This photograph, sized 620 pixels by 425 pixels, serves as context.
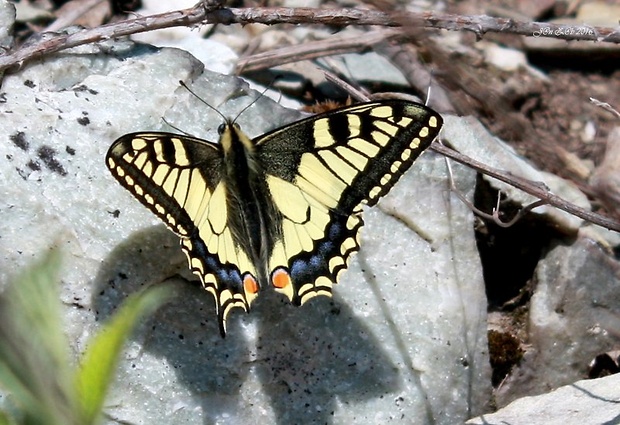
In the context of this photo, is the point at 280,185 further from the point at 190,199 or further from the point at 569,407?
the point at 569,407

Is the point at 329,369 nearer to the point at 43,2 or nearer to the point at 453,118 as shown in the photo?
the point at 453,118

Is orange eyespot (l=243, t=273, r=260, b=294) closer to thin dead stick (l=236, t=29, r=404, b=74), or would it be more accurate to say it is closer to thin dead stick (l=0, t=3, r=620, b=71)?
thin dead stick (l=0, t=3, r=620, b=71)

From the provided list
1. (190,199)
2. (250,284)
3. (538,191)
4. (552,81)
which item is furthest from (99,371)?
(552,81)

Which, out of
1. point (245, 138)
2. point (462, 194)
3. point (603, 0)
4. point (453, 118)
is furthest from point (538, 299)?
point (603, 0)

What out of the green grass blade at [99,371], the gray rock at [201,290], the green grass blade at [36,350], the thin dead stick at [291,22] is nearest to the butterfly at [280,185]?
the gray rock at [201,290]

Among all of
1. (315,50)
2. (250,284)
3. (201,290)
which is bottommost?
(250,284)

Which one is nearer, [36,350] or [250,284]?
[36,350]
